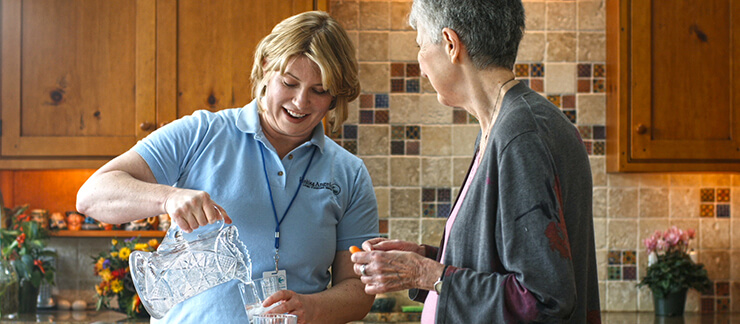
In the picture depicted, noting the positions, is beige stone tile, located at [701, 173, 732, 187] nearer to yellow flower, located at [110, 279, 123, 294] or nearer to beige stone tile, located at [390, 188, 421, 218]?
beige stone tile, located at [390, 188, 421, 218]

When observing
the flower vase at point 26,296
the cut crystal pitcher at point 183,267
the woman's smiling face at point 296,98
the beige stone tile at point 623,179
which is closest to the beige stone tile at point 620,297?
the beige stone tile at point 623,179

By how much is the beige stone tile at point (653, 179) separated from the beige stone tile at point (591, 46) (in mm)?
537

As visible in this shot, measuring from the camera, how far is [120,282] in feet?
9.16

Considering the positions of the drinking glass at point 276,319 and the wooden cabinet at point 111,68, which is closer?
the drinking glass at point 276,319

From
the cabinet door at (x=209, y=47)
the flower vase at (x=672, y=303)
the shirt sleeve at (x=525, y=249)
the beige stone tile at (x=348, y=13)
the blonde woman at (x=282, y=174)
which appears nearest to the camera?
the shirt sleeve at (x=525, y=249)

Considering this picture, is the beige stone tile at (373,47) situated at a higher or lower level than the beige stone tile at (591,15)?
lower

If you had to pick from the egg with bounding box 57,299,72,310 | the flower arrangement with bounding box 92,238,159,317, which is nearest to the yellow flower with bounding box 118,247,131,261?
the flower arrangement with bounding box 92,238,159,317

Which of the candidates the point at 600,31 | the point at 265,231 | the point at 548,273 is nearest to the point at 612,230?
the point at 600,31

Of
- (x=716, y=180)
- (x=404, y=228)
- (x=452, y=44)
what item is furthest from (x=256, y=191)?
(x=716, y=180)

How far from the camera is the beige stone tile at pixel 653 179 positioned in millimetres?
3109

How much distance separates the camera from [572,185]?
1133 mm

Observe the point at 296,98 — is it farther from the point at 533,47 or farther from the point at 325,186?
the point at 533,47

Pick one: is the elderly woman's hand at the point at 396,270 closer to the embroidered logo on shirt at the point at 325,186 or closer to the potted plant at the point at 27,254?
the embroidered logo on shirt at the point at 325,186

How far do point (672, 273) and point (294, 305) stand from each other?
6.70ft
